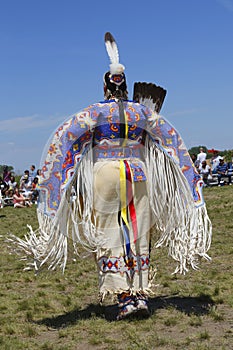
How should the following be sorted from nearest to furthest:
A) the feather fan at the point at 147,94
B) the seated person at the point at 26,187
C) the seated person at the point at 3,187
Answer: the feather fan at the point at 147,94 → the seated person at the point at 26,187 → the seated person at the point at 3,187

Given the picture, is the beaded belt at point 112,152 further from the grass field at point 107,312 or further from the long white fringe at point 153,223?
the grass field at point 107,312

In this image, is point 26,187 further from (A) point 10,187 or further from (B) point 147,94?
(B) point 147,94

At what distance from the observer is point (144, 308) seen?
411cm

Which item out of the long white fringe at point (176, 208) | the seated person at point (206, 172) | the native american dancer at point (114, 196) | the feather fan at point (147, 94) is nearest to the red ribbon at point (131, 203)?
the native american dancer at point (114, 196)

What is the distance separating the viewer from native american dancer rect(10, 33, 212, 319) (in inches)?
163

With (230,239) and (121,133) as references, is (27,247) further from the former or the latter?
(230,239)

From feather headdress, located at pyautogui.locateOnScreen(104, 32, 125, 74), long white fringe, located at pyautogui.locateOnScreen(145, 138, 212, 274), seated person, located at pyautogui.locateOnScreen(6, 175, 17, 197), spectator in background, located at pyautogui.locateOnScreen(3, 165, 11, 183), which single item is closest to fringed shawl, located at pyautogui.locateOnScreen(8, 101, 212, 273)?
long white fringe, located at pyautogui.locateOnScreen(145, 138, 212, 274)

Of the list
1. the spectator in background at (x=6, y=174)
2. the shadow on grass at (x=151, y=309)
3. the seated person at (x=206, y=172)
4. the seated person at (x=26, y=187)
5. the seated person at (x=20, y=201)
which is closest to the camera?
the shadow on grass at (x=151, y=309)

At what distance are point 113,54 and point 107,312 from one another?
193 cm

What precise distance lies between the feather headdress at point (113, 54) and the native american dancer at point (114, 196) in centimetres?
1

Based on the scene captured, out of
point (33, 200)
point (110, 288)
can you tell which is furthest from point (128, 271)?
point (33, 200)

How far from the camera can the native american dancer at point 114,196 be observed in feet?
13.6

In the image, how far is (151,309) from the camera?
14.5 feet

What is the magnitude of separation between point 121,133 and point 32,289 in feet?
6.88
